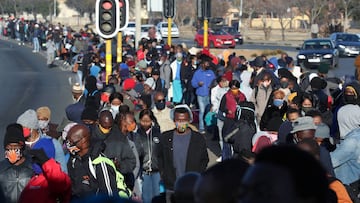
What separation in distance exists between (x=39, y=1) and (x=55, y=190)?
104m

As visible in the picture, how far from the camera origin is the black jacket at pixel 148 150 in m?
10.3

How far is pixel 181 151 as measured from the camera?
9.55m

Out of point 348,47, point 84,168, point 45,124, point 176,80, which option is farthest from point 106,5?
point 348,47

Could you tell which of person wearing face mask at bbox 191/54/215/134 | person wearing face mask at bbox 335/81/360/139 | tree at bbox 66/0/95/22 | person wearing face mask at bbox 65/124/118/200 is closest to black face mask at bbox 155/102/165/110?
person wearing face mask at bbox 335/81/360/139

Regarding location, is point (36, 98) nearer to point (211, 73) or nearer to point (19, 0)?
point (211, 73)

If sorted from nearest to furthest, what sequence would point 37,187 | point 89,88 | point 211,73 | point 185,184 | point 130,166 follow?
1. point 185,184
2. point 37,187
3. point 130,166
4. point 89,88
5. point 211,73

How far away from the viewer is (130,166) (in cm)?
949

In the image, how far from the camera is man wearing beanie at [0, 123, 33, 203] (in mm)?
7036

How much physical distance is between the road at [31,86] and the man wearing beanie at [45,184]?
27.5 ft

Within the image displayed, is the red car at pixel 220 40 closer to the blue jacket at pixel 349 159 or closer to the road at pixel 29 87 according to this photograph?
the road at pixel 29 87

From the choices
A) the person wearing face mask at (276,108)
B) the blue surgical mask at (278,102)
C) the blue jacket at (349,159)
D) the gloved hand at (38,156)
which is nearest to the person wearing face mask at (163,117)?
the person wearing face mask at (276,108)

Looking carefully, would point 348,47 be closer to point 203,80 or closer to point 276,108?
point 203,80

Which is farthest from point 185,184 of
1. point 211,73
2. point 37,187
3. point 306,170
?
point 211,73

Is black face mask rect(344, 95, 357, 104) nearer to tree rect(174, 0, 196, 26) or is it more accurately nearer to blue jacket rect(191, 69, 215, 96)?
blue jacket rect(191, 69, 215, 96)
